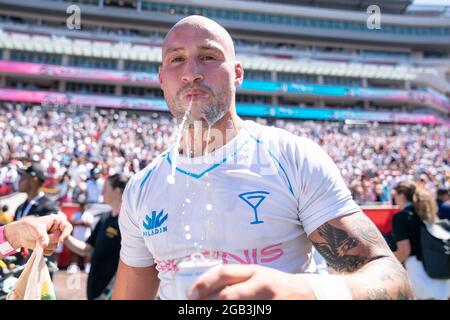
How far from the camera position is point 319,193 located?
1369mm

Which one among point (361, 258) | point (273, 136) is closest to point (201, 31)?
point (273, 136)

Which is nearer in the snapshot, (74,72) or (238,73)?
(238,73)

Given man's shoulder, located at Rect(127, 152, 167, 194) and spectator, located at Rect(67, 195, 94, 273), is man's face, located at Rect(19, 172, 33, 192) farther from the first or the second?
spectator, located at Rect(67, 195, 94, 273)

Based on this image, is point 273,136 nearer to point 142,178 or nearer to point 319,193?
point 319,193

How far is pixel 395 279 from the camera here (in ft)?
3.77

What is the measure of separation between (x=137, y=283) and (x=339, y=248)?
0.96 metres

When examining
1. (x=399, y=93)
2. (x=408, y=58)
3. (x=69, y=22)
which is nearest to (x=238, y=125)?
(x=69, y=22)

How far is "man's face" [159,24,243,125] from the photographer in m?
1.59

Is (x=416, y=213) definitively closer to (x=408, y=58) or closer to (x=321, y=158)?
(x=321, y=158)

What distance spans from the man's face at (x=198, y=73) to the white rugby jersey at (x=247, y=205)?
19cm

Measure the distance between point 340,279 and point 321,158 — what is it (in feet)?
1.73

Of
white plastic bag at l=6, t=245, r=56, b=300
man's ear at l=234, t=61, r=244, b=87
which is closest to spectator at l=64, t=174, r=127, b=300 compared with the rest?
white plastic bag at l=6, t=245, r=56, b=300

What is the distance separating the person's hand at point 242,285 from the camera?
0.82 m

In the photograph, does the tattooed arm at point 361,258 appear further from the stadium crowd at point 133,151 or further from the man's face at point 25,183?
the stadium crowd at point 133,151
